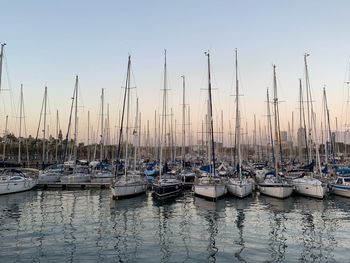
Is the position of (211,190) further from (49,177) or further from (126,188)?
(49,177)

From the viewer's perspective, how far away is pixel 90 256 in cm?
1866

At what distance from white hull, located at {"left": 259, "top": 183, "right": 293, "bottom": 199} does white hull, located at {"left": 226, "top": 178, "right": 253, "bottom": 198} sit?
197 cm

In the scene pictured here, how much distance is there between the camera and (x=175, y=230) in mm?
25094

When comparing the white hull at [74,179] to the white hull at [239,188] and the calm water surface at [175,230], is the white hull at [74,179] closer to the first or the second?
the calm water surface at [175,230]

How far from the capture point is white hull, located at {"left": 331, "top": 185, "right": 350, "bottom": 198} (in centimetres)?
4112

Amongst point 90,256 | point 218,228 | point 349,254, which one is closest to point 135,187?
point 218,228

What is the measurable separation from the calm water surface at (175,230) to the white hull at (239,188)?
118 centimetres

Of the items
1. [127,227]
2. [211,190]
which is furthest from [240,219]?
[211,190]

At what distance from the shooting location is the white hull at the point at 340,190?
4112cm

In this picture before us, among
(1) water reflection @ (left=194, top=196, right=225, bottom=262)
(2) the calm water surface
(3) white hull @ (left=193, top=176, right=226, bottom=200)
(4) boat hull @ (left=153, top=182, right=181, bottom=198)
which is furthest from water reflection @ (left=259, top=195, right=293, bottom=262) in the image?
(4) boat hull @ (left=153, top=182, right=181, bottom=198)

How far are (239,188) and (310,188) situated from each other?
27.3 feet

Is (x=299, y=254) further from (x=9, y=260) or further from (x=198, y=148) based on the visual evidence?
(x=198, y=148)

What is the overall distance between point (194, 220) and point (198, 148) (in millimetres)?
59344

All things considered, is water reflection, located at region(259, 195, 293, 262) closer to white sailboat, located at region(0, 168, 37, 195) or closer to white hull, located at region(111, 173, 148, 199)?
white hull, located at region(111, 173, 148, 199)
